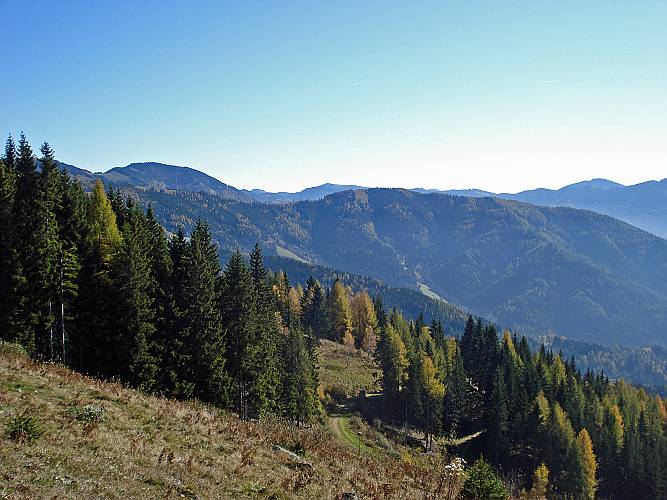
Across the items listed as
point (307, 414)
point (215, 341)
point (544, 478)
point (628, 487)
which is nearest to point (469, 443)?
point (544, 478)

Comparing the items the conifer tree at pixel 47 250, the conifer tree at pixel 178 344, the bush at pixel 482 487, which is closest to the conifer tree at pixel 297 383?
the conifer tree at pixel 178 344

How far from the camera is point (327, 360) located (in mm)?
100750

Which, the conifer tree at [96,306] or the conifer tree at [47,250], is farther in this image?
the conifer tree at [96,306]

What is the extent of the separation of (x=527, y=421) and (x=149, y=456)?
85582mm

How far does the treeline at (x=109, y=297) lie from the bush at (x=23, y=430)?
20.6 m

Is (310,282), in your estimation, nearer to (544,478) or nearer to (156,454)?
(544,478)

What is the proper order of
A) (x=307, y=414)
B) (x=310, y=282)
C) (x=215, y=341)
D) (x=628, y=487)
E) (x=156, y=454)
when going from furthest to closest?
(x=310, y=282) → (x=628, y=487) → (x=307, y=414) → (x=215, y=341) → (x=156, y=454)

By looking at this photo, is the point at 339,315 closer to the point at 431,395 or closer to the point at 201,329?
the point at 431,395

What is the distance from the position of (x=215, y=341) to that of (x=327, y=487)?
26.7 m

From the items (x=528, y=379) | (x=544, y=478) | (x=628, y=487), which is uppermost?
(x=528, y=379)

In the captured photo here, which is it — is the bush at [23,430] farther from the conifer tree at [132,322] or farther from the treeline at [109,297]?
the conifer tree at [132,322]

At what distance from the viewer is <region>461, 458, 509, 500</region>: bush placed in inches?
672

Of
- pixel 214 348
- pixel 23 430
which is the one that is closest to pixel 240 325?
pixel 214 348

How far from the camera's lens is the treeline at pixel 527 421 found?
81125 millimetres
